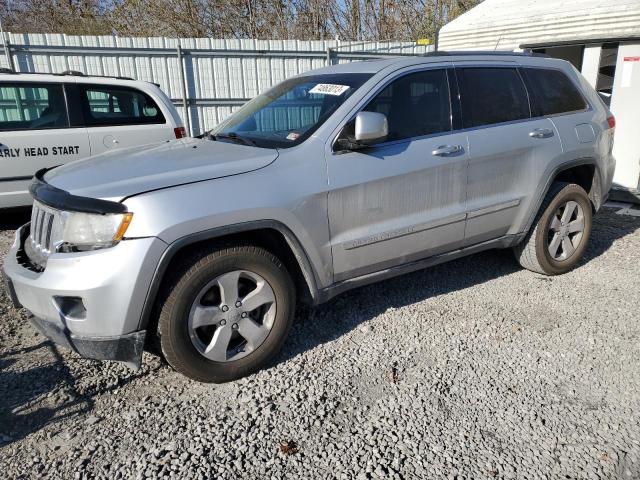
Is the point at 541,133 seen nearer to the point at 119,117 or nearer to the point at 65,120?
the point at 119,117

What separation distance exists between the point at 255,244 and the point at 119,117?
4187mm

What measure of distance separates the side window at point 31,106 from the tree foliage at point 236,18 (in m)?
12.4

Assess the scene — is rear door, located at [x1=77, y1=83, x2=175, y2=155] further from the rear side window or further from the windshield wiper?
the rear side window

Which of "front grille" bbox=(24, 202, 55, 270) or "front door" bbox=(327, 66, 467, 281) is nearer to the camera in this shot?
"front grille" bbox=(24, 202, 55, 270)

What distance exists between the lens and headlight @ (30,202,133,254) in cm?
251

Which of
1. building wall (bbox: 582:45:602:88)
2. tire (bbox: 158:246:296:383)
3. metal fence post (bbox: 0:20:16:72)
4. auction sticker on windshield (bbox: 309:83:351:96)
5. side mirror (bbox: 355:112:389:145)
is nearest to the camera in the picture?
tire (bbox: 158:246:296:383)

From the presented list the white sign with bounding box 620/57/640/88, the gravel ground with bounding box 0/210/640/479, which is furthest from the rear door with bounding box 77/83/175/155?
the white sign with bounding box 620/57/640/88

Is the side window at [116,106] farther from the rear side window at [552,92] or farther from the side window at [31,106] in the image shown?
the rear side window at [552,92]

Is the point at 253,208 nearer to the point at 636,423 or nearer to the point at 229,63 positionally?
the point at 636,423

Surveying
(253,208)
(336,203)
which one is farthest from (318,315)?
(253,208)

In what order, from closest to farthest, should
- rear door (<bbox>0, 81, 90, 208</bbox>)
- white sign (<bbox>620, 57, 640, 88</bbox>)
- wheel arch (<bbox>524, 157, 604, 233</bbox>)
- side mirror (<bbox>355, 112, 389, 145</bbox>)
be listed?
side mirror (<bbox>355, 112, 389, 145</bbox>) < wheel arch (<bbox>524, 157, 604, 233</bbox>) < rear door (<bbox>0, 81, 90, 208</bbox>) < white sign (<bbox>620, 57, 640, 88</bbox>)

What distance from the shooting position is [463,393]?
2850 mm

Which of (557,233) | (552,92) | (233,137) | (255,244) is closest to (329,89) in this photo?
(233,137)

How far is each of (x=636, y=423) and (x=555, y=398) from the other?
386mm
